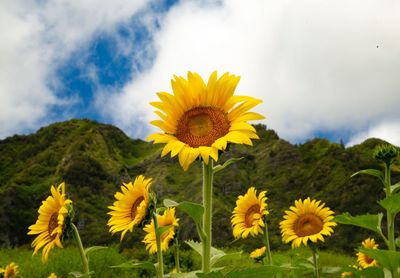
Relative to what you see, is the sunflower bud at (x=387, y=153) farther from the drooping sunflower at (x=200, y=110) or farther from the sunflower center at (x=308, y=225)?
the drooping sunflower at (x=200, y=110)

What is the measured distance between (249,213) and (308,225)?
654mm

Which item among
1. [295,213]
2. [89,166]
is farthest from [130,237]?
[295,213]

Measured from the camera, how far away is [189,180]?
27.6m

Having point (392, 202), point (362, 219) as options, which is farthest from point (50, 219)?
point (392, 202)

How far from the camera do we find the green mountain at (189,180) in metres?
21.8

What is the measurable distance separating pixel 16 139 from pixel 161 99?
37.8 m

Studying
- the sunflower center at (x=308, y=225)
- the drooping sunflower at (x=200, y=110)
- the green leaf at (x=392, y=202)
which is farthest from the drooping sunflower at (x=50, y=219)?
the sunflower center at (x=308, y=225)

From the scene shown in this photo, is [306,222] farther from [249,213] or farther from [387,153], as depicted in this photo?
[387,153]

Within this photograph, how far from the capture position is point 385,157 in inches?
151

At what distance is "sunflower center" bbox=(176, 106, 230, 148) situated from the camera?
2.43 m

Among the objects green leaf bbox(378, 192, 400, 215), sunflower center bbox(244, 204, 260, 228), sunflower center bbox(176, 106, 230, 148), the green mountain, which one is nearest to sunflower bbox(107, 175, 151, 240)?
sunflower center bbox(176, 106, 230, 148)

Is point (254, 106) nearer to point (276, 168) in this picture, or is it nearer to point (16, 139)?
point (276, 168)

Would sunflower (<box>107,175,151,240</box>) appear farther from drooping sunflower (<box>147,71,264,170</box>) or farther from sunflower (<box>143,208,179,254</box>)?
sunflower (<box>143,208,179,254</box>)

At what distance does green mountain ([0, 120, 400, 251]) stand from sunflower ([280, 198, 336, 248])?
14.6 meters
